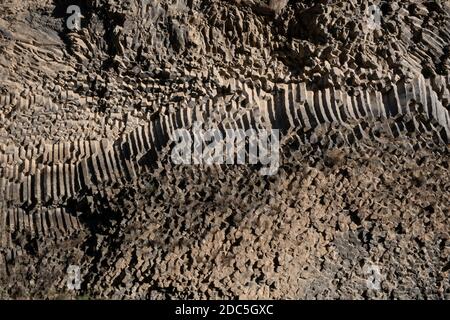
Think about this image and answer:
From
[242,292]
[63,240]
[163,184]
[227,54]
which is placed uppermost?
[227,54]

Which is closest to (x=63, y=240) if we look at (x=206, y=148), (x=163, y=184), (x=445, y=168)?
(x=163, y=184)

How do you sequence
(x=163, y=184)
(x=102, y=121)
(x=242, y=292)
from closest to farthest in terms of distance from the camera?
(x=242, y=292) → (x=163, y=184) → (x=102, y=121)

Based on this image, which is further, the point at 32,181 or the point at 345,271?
the point at 32,181

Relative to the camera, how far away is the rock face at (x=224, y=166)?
173 inches

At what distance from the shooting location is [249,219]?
4.44 metres

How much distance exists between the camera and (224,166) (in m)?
4.61

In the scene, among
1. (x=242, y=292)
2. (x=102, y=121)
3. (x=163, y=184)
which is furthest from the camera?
(x=102, y=121)

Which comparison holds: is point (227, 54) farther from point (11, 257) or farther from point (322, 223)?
point (11, 257)

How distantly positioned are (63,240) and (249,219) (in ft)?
4.52

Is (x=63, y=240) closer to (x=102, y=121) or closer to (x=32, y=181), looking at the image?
(x=32, y=181)

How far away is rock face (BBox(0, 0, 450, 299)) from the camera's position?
4398 millimetres

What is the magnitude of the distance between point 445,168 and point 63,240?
2.76 m

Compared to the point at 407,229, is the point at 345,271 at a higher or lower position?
lower

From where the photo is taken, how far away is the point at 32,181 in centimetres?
488
